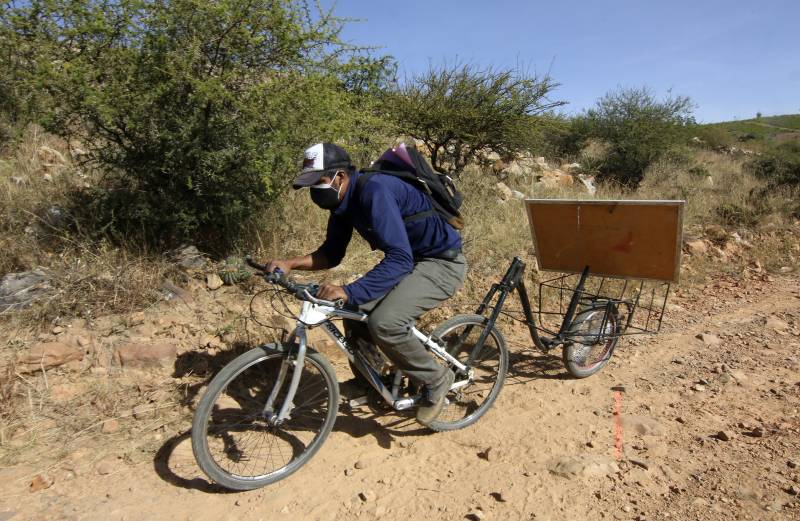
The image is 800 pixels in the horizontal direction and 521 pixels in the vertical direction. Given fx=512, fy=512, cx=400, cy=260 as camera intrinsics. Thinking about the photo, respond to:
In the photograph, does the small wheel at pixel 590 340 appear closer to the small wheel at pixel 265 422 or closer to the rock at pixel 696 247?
the small wheel at pixel 265 422

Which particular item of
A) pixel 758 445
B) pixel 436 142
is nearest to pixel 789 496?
pixel 758 445

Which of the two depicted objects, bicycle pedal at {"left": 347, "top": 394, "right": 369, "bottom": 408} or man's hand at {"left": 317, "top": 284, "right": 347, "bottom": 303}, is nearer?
man's hand at {"left": 317, "top": 284, "right": 347, "bottom": 303}

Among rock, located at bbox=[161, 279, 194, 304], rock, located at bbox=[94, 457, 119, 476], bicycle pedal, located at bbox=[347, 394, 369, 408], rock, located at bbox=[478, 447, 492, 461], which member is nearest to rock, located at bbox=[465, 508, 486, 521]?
rock, located at bbox=[478, 447, 492, 461]

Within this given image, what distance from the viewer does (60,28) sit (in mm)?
4391

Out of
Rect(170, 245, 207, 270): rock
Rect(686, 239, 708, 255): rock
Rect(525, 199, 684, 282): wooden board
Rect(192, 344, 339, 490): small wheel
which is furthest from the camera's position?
Rect(686, 239, 708, 255): rock

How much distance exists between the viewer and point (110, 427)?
3.43m

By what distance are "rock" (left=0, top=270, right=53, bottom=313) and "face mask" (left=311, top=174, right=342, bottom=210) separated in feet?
8.63

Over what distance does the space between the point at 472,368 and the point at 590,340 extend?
1.22 metres

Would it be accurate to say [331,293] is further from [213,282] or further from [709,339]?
[709,339]

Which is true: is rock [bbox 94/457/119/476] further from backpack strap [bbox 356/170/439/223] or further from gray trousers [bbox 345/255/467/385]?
backpack strap [bbox 356/170/439/223]

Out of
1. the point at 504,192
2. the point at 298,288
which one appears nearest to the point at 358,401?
the point at 298,288

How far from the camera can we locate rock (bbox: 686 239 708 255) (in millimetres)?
7551

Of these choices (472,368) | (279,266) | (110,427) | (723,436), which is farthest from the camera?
(472,368)

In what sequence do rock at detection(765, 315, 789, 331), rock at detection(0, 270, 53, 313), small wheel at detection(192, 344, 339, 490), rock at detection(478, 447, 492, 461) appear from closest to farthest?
small wheel at detection(192, 344, 339, 490) < rock at detection(478, 447, 492, 461) < rock at detection(0, 270, 53, 313) < rock at detection(765, 315, 789, 331)
